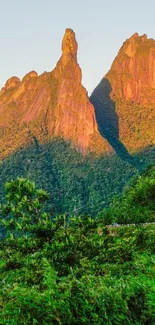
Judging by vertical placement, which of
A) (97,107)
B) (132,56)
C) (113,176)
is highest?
(132,56)

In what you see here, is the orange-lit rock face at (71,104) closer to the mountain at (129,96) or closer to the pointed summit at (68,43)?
the pointed summit at (68,43)

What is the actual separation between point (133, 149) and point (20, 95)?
49144mm

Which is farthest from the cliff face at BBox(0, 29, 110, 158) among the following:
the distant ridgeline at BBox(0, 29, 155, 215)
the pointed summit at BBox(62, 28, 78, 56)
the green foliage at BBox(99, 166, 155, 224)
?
the green foliage at BBox(99, 166, 155, 224)

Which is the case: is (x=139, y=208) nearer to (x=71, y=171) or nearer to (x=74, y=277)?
(x=74, y=277)

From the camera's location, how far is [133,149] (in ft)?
379

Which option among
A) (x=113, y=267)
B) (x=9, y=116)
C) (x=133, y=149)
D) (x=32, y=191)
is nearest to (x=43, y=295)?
(x=113, y=267)

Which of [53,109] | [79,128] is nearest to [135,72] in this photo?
[53,109]

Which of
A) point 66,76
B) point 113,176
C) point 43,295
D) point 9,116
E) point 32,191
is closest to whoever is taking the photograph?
point 43,295

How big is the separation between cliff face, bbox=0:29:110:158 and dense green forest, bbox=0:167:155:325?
88.9m

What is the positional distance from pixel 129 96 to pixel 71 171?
5190 cm

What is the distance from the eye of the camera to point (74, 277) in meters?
5.34

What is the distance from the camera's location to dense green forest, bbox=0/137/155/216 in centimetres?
8712

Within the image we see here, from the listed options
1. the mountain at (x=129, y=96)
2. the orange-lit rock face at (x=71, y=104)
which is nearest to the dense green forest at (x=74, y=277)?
the orange-lit rock face at (x=71, y=104)

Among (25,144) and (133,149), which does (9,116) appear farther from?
(133,149)
